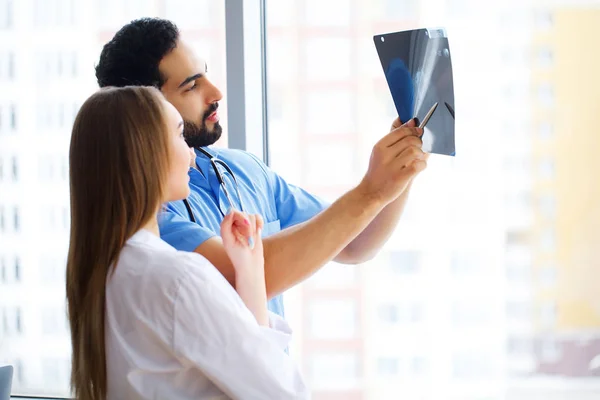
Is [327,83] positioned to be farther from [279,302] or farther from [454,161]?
[279,302]

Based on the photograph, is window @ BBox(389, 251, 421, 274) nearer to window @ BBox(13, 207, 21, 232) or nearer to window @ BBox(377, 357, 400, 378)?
window @ BBox(377, 357, 400, 378)

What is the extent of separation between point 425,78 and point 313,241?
359 millimetres

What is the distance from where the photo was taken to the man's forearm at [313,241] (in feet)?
4.49

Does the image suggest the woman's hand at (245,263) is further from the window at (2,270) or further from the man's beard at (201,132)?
the window at (2,270)

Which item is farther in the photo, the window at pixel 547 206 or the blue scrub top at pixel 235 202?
the window at pixel 547 206

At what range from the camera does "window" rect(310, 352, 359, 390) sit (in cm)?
239

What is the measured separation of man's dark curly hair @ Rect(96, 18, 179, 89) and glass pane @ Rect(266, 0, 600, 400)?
0.79 metres

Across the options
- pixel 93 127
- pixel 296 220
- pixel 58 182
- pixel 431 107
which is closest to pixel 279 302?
pixel 296 220

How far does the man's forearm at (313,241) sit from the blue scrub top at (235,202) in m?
0.02

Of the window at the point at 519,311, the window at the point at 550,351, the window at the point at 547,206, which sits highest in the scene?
the window at the point at 547,206

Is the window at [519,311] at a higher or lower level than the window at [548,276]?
lower

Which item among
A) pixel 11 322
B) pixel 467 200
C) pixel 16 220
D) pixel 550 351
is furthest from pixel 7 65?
pixel 550 351

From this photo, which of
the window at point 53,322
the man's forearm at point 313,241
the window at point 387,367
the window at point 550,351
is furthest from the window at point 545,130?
the window at point 53,322

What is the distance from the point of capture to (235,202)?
5.26 feet
